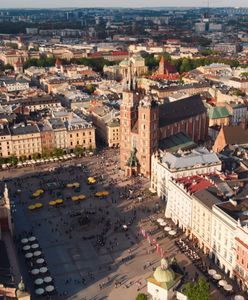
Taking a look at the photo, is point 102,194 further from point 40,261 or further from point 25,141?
point 25,141

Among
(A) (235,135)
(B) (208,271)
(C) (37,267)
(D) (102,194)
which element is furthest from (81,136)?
(B) (208,271)

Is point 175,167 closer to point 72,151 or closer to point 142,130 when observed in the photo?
point 142,130

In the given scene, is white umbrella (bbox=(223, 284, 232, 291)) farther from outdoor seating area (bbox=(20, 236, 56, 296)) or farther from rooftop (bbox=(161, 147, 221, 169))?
rooftop (bbox=(161, 147, 221, 169))

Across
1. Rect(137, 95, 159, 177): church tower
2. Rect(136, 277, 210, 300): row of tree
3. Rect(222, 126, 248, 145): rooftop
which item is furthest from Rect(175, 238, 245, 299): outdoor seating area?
Rect(222, 126, 248, 145): rooftop

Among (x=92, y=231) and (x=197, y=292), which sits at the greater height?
(x=197, y=292)

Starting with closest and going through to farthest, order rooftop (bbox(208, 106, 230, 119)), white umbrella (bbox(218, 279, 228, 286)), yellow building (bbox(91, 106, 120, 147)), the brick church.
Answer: white umbrella (bbox(218, 279, 228, 286)), the brick church, yellow building (bbox(91, 106, 120, 147)), rooftop (bbox(208, 106, 230, 119))
